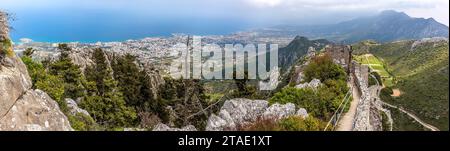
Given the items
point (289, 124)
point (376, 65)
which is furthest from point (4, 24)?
point (376, 65)

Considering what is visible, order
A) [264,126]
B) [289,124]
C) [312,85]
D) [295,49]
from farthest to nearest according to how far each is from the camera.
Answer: [295,49]
[312,85]
[289,124]
[264,126]

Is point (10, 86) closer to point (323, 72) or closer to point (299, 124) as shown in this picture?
point (299, 124)

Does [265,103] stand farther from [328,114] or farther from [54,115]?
[54,115]

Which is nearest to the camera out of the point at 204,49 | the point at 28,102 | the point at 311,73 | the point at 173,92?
the point at 28,102

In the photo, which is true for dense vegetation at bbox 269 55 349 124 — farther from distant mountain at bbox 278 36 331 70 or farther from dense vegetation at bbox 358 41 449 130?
distant mountain at bbox 278 36 331 70

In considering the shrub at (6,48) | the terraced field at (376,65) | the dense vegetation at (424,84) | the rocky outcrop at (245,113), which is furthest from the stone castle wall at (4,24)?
the terraced field at (376,65)

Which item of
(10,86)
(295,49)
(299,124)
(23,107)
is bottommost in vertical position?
(295,49)
